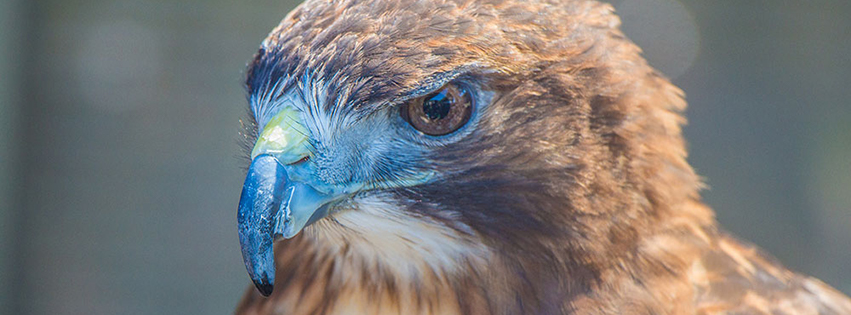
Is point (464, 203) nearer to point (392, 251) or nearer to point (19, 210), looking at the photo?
point (392, 251)

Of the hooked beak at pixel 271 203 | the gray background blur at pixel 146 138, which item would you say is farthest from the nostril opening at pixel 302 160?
the gray background blur at pixel 146 138

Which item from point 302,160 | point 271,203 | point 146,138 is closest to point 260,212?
point 271,203

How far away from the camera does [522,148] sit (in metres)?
1.50

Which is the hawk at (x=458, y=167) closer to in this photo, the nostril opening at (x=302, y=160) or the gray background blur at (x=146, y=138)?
the nostril opening at (x=302, y=160)

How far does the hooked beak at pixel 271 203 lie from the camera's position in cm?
129

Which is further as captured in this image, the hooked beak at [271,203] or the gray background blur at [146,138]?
the gray background blur at [146,138]

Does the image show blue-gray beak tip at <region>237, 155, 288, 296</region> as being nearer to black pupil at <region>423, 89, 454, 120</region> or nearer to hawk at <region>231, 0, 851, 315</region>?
hawk at <region>231, 0, 851, 315</region>

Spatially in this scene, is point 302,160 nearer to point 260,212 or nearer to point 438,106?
point 260,212

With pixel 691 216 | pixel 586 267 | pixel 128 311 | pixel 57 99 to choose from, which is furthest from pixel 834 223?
pixel 57 99

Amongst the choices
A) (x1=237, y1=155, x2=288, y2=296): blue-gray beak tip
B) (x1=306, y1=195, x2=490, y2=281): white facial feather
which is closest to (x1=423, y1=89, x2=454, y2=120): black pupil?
(x1=306, y1=195, x2=490, y2=281): white facial feather

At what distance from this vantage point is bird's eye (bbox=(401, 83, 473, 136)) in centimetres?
141

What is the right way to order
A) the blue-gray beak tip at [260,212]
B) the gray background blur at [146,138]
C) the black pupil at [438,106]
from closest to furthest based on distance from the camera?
the blue-gray beak tip at [260,212] < the black pupil at [438,106] < the gray background blur at [146,138]

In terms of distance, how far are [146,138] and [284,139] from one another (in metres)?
3.15

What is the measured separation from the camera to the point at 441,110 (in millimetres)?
1425
